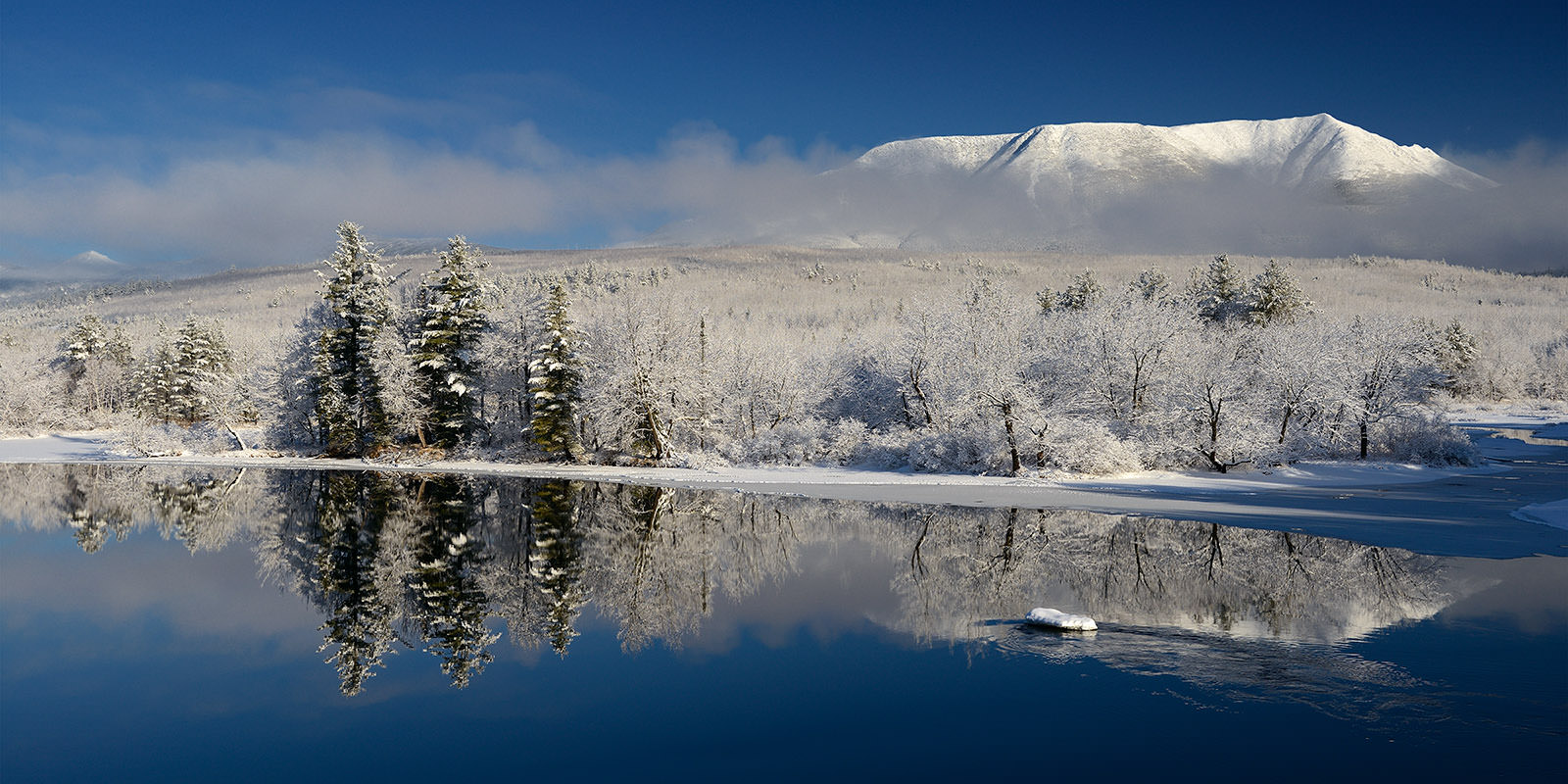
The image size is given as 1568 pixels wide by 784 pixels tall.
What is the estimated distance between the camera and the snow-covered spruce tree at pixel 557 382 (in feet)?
144

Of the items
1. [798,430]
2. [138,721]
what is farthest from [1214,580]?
[798,430]

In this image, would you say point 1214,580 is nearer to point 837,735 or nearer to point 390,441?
point 837,735

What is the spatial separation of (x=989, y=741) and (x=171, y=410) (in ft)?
253

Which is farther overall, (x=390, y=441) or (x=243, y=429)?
(x=243, y=429)

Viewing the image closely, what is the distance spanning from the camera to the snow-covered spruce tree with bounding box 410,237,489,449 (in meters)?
46.2

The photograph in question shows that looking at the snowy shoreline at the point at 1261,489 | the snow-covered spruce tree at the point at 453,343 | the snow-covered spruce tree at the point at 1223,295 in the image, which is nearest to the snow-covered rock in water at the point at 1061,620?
the snowy shoreline at the point at 1261,489

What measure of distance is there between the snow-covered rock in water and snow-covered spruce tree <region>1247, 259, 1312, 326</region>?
176ft

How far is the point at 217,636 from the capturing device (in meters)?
14.0

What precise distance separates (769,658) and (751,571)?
584 centimetres

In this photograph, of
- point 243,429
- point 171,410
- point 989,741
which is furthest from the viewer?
point 171,410

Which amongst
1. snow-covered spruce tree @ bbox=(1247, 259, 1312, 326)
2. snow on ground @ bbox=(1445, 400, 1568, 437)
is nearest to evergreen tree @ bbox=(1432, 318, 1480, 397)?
snow on ground @ bbox=(1445, 400, 1568, 437)

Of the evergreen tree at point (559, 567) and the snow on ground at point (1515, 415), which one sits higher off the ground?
the snow on ground at point (1515, 415)

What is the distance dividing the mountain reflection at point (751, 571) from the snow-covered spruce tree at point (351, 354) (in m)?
16.2

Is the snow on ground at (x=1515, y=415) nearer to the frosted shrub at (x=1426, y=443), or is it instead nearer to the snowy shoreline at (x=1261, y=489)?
the snowy shoreline at (x=1261, y=489)
